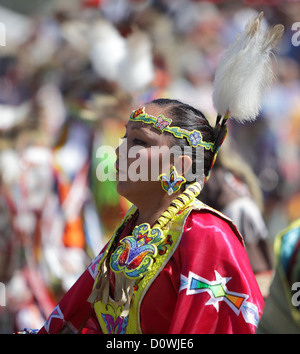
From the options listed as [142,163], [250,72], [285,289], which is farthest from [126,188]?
[285,289]

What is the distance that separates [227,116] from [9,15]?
17.6 ft

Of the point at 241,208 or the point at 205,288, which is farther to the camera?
the point at 241,208

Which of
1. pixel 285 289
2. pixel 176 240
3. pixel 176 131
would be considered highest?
pixel 176 131

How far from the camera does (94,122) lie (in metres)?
5.80

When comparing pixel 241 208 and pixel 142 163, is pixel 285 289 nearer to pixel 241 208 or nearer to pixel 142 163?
pixel 142 163

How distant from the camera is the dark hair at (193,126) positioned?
2.29m

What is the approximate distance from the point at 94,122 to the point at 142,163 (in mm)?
3671

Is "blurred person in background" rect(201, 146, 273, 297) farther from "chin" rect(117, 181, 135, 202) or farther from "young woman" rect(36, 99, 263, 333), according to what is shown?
"chin" rect(117, 181, 135, 202)

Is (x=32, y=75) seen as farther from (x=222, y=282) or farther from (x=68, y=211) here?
(x=222, y=282)

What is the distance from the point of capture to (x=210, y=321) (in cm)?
190

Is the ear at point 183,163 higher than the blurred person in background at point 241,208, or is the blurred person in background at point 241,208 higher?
the ear at point 183,163

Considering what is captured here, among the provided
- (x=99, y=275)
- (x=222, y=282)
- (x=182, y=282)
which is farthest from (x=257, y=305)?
(x=99, y=275)

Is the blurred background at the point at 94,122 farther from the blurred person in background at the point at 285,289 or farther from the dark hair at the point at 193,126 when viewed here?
the blurred person in background at the point at 285,289

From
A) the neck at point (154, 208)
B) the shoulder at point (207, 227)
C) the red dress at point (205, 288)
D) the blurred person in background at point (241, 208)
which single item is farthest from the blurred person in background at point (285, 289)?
the blurred person in background at point (241, 208)
